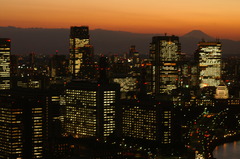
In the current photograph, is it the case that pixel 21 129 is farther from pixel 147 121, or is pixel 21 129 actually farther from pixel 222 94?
pixel 222 94

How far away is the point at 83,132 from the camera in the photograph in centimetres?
3134

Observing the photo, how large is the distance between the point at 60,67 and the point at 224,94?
14090mm

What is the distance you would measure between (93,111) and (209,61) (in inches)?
1300

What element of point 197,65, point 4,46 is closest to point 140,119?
point 4,46

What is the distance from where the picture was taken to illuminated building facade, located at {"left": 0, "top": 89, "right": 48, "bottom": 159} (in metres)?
24.4

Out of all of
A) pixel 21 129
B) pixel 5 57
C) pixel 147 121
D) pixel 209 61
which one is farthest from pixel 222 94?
pixel 21 129

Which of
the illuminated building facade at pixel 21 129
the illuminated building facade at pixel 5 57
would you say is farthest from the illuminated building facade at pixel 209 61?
the illuminated building facade at pixel 21 129

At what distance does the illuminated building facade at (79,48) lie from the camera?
53.0 meters

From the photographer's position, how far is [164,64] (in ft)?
162

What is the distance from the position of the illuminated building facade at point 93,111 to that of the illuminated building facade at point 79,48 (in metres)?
20.5

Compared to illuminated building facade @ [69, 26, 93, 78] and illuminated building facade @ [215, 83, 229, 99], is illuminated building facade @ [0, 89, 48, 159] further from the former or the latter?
illuminated building facade @ [69, 26, 93, 78]

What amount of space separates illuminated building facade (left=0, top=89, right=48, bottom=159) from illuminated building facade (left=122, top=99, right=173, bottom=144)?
Result: 6.71m

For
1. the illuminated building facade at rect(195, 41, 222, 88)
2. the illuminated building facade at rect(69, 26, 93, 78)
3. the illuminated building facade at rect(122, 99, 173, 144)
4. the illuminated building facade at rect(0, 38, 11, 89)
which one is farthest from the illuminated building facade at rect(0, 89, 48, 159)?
the illuminated building facade at rect(195, 41, 222, 88)

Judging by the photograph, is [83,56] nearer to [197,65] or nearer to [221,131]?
[197,65]
